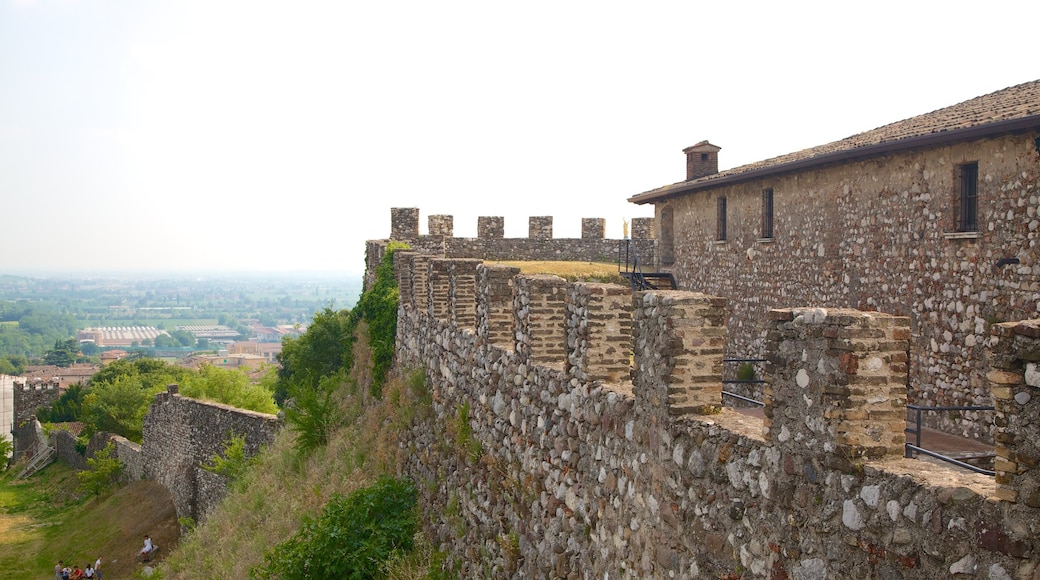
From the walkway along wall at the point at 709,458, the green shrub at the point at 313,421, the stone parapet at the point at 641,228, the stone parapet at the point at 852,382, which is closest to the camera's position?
the walkway along wall at the point at 709,458

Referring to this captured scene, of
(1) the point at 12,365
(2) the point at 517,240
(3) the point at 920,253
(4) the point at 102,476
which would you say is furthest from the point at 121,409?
(1) the point at 12,365

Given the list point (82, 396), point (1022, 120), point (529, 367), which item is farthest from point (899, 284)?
point (82, 396)

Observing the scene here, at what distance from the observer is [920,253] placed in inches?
496

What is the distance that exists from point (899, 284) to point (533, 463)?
23.1 feet

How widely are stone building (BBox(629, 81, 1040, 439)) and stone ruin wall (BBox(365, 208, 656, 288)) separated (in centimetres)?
1048

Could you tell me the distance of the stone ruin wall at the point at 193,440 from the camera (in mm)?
26203

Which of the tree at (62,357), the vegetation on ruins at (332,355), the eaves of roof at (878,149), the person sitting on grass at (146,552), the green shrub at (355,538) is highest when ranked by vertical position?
the eaves of roof at (878,149)

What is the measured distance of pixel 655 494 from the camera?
641 centimetres

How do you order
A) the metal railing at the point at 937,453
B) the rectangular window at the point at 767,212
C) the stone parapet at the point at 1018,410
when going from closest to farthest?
the stone parapet at the point at 1018,410 → the metal railing at the point at 937,453 → the rectangular window at the point at 767,212

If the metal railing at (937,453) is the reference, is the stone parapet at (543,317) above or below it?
above

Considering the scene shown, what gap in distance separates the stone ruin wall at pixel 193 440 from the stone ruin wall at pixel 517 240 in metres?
6.18

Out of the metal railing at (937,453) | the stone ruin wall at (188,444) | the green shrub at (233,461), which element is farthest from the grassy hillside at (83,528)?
the metal railing at (937,453)

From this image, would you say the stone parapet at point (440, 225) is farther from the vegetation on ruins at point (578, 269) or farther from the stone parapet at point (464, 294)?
the stone parapet at point (464, 294)

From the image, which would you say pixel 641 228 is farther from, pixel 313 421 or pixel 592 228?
pixel 313 421
